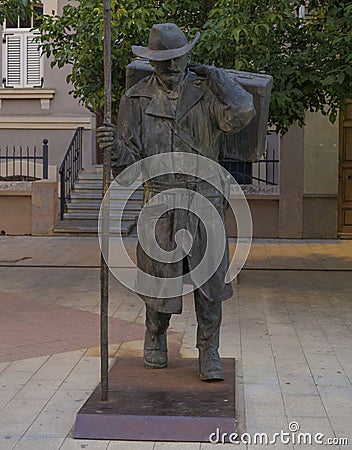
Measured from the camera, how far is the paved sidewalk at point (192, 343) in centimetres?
502

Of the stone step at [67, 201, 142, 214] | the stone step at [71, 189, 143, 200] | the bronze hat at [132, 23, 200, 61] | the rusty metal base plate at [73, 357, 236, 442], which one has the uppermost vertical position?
the bronze hat at [132, 23, 200, 61]

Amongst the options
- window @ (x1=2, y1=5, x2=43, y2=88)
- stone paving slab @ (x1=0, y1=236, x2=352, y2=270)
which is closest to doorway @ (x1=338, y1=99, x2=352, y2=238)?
stone paving slab @ (x1=0, y1=236, x2=352, y2=270)

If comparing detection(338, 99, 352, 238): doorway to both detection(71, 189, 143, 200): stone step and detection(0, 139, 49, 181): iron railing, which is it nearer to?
detection(71, 189, 143, 200): stone step

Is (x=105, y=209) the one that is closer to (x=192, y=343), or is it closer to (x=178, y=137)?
(x=178, y=137)

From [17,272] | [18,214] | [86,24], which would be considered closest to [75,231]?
[18,214]

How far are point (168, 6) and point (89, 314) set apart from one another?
3431mm

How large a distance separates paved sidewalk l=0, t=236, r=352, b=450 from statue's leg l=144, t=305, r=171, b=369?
462 mm

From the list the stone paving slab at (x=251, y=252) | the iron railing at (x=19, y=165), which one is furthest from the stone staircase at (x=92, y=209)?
the iron railing at (x=19, y=165)

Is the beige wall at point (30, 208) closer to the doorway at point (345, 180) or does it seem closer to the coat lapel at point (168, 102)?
the doorway at point (345, 180)

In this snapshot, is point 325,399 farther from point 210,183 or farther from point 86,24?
point 86,24

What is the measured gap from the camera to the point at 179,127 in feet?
17.6

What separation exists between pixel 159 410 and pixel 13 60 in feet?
45.7

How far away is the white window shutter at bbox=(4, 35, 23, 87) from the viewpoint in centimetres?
1756

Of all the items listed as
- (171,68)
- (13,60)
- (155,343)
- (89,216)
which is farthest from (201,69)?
(13,60)
